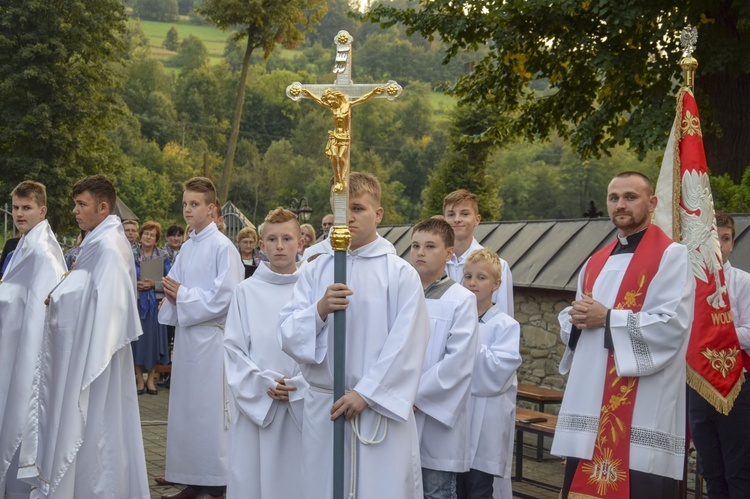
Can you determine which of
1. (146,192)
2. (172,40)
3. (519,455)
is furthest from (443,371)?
(172,40)

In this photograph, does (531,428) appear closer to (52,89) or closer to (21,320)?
(21,320)

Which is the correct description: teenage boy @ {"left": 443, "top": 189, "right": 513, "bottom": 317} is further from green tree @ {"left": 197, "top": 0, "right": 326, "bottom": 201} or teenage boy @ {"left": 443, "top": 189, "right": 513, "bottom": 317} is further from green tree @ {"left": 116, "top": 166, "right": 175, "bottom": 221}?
green tree @ {"left": 116, "top": 166, "right": 175, "bottom": 221}

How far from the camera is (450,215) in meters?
7.19

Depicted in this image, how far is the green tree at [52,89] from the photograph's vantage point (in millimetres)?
30422

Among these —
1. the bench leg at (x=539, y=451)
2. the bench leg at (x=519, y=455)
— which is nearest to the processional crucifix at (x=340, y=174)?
the bench leg at (x=519, y=455)

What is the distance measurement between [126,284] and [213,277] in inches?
37.7

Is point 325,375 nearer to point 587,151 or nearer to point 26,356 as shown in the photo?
point 26,356

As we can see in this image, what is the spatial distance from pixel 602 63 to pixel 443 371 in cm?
964

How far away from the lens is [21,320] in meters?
6.83

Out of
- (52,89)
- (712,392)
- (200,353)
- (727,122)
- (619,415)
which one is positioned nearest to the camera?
(619,415)

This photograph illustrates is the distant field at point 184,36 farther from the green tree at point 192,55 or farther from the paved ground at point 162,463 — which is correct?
the paved ground at point 162,463

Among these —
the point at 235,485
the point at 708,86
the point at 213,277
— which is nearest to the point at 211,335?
the point at 213,277

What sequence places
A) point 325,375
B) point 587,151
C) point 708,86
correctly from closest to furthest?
1. point 325,375
2. point 708,86
3. point 587,151

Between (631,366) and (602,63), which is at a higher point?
(602,63)
